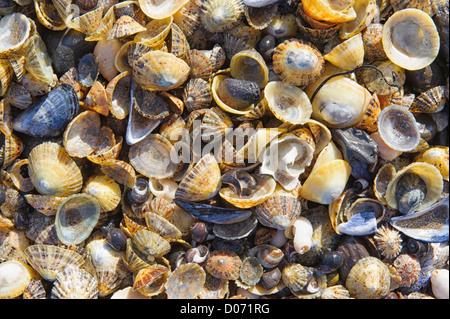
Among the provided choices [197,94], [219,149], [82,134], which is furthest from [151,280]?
[197,94]

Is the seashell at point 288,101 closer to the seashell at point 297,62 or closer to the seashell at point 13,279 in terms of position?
the seashell at point 297,62

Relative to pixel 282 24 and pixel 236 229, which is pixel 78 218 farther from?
pixel 282 24

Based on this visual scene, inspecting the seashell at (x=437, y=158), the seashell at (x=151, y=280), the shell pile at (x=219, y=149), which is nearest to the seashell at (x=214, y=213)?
the shell pile at (x=219, y=149)

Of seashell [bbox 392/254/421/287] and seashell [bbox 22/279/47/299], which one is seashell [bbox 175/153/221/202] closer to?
seashell [bbox 22/279/47/299]

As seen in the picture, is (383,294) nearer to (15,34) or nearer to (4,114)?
(4,114)

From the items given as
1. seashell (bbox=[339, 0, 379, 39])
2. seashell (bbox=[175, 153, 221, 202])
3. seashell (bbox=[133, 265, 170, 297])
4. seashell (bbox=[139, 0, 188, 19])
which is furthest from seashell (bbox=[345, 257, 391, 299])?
seashell (bbox=[139, 0, 188, 19])
